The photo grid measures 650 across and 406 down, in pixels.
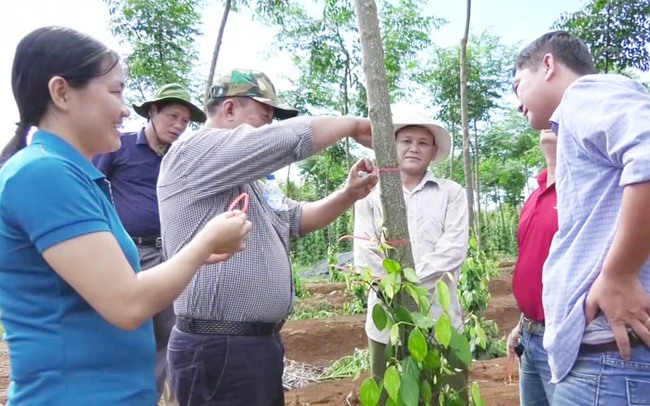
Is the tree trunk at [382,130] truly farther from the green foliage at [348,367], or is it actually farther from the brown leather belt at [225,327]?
the green foliage at [348,367]

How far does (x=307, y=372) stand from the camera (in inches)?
197

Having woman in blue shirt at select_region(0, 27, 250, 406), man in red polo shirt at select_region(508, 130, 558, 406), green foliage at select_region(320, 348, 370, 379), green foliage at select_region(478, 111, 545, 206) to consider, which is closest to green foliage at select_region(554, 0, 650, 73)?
green foliage at select_region(478, 111, 545, 206)

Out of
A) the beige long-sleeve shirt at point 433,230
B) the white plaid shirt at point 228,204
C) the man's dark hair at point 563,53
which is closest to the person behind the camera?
the man's dark hair at point 563,53

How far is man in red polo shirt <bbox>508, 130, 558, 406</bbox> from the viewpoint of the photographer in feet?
6.75

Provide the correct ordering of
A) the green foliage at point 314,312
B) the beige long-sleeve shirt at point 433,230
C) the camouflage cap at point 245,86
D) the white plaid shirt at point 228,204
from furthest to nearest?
the green foliage at point 314,312 → the beige long-sleeve shirt at point 433,230 → the camouflage cap at point 245,86 → the white plaid shirt at point 228,204

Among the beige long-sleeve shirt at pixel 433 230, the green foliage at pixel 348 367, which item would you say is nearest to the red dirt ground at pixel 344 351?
the green foliage at pixel 348 367

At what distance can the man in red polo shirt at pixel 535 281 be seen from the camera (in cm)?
206

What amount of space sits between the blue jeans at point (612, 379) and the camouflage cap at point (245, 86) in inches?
47.9

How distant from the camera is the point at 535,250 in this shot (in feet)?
6.97

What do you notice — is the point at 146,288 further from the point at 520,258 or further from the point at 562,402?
the point at 520,258

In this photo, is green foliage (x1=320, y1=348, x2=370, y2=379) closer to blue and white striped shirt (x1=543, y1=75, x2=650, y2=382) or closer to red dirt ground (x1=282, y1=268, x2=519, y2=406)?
red dirt ground (x1=282, y1=268, x2=519, y2=406)

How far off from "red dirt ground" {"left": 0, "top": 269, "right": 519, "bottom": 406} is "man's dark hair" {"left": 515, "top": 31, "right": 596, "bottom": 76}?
2.22 meters

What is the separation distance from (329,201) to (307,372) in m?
3.11

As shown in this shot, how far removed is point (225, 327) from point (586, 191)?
3.63 ft
